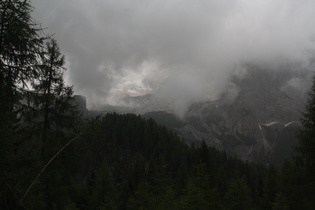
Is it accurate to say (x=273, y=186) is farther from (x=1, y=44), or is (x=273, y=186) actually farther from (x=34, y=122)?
(x=1, y=44)

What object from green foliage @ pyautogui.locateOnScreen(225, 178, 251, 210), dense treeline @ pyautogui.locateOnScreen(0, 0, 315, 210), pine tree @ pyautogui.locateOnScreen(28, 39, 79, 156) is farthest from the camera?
green foliage @ pyautogui.locateOnScreen(225, 178, 251, 210)

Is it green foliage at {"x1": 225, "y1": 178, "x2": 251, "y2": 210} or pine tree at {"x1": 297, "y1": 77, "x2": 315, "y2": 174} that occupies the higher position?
pine tree at {"x1": 297, "y1": 77, "x2": 315, "y2": 174}

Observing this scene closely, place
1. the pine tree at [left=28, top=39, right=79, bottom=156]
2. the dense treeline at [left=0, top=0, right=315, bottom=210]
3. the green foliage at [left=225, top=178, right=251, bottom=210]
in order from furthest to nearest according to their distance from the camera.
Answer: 1. the green foliage at [left=225, top=178, right=251, bottom=210]
2. the pine tree at [left=28, top=39, right=79, bottom=156]
3. the dense treeline at [left=0, top=0, right=315, bottom=210]

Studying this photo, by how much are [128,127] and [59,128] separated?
88.4m

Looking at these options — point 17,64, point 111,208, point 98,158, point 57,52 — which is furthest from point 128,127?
point 17,64

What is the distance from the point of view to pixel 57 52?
14.6 m

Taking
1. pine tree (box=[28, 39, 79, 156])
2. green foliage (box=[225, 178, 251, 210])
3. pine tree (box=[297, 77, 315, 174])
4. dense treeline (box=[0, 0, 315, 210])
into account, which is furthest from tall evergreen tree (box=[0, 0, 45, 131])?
green foliage (box=[225, 178, 251, 210])

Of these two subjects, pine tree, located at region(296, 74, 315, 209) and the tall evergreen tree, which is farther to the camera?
pine tree, located at region(296, 74, 315, 209)

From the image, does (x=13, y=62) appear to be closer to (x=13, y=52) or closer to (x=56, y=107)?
(x=13, y=52)

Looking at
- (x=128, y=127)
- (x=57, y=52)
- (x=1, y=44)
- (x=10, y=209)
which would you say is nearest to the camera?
(x=10, y=209)

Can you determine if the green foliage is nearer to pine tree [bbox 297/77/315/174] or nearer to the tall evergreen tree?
pine tree [bbox 297/77/315/174]

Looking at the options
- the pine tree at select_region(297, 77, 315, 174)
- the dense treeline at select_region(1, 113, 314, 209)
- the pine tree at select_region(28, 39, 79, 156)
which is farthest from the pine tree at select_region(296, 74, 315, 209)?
the pine tree at select_region(28, 39, 79, 156)

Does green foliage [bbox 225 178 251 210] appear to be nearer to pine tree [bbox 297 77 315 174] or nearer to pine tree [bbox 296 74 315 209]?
pine tree [bbox 296 74 315 209]

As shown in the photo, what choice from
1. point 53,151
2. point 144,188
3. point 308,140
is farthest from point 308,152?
point 53,151
